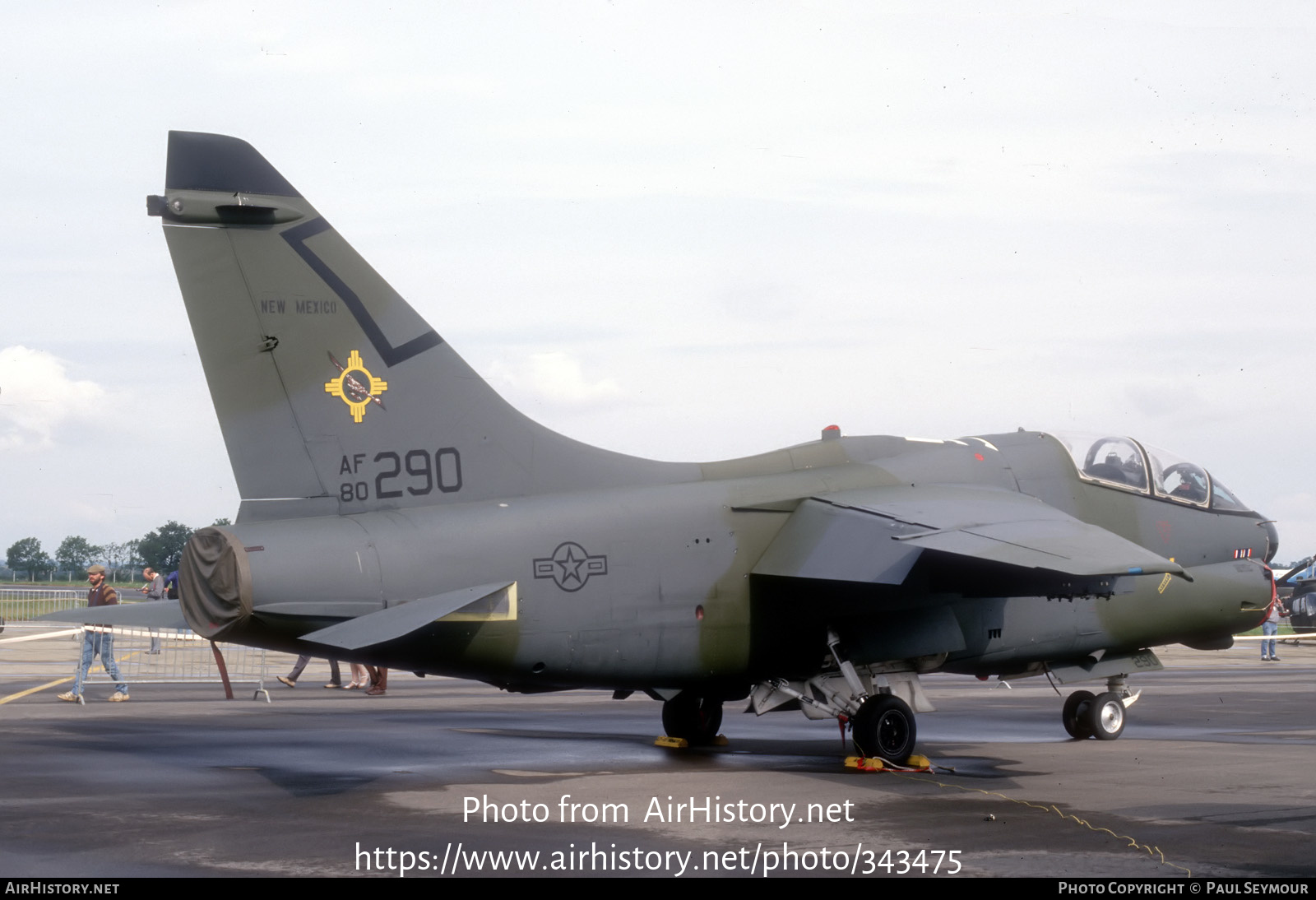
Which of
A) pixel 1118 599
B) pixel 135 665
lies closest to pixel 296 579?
pixel 1118 599

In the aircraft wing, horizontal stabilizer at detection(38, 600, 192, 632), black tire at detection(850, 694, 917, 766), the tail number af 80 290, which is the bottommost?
black tire at detection(850, 694, 917, 766)

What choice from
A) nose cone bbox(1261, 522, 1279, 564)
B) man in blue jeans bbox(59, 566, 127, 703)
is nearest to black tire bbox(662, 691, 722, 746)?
nose cone bbox(1261, 522, 1279, 564)

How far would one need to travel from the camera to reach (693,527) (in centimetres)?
1378

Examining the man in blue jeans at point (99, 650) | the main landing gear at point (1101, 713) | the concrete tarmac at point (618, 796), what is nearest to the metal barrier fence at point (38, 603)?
the man in blue jeans at point (99, 650)

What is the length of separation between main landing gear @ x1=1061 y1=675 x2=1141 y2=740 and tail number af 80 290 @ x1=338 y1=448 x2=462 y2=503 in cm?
892

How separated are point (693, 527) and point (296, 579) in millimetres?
4116

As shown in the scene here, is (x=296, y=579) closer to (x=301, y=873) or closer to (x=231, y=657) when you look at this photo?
(x=301, y=873)

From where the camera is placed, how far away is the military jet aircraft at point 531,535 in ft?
39.0

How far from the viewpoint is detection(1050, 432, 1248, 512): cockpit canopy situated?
53.3 feet

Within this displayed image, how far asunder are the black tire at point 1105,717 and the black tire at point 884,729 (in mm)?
4017

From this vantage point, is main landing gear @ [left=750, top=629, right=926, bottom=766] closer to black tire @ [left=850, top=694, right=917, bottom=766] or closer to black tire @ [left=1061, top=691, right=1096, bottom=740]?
black tire @ [left=850, top=694, right=917, bottom=766]

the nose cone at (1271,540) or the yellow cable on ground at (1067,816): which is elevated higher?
the nose cone at (1271,540)

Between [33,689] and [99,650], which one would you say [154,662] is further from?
[99,650]

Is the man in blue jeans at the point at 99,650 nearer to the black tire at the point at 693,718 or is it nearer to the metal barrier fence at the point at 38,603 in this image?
the black tire at the point at 693,718
